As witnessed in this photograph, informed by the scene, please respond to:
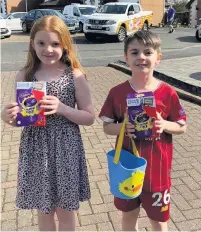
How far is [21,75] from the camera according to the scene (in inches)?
81.7

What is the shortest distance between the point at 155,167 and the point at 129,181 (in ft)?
0.75

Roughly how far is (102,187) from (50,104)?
1618 mm

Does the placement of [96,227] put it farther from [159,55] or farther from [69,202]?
[159,55]

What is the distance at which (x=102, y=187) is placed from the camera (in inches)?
127

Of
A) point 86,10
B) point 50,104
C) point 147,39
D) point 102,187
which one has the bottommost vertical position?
point 102,187

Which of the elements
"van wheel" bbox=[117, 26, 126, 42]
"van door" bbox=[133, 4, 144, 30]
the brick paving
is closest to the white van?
"van door" bbox=[133, 4, 144, 30]

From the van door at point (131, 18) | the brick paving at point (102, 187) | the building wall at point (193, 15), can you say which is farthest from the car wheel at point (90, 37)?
the building wall at point (193, 15)

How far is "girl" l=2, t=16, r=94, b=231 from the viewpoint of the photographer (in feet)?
6.56

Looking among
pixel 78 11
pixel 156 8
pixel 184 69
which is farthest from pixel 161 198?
pixel 156 8

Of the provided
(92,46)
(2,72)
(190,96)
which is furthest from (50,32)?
(92,46)

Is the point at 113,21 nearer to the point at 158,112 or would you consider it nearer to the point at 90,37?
the point at 90,37

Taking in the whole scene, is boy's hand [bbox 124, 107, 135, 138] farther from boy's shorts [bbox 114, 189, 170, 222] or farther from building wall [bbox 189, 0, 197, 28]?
building wall [bbox 189, 0, 197, 28]

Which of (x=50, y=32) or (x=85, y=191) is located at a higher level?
(x=50, y=32)

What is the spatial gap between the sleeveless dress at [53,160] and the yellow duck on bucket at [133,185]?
372 millimetres
